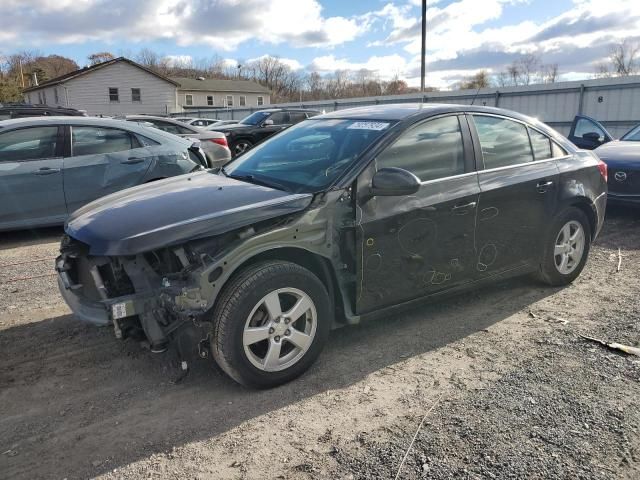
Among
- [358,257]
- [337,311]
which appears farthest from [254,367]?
[358,257]

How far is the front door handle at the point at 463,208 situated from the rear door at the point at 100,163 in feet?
15.4

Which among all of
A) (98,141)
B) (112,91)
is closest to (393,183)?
(98,141)

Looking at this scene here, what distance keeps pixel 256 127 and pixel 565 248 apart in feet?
40.8

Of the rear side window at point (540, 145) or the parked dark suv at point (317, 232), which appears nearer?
the parked dark suv at point (317, 232)

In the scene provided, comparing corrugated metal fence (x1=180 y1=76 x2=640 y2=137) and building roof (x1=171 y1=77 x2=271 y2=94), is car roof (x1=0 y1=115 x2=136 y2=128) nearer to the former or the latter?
corrugated metal fence (x1=180 y1=76 x2=640 y2=137)

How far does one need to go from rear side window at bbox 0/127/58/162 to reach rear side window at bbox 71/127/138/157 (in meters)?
0.24

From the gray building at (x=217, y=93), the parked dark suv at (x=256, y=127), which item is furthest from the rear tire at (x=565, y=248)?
the gray building at (x=217, y=93)

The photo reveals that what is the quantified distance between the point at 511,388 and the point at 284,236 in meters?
1.66

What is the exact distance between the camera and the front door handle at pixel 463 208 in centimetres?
391

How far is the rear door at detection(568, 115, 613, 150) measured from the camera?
910 cm

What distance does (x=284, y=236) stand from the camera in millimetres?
3184

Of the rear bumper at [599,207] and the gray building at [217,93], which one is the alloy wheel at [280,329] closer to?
the rear bumper at [599,207]

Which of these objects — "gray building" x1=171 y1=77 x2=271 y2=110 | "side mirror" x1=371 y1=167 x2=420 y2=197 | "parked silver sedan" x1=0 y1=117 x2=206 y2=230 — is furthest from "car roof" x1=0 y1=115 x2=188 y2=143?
"gray building" x1=171 y1=77 x2=271 y2=110

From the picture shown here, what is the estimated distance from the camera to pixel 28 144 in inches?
259
